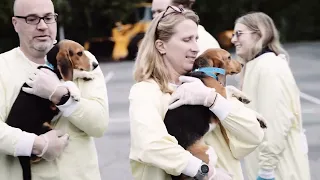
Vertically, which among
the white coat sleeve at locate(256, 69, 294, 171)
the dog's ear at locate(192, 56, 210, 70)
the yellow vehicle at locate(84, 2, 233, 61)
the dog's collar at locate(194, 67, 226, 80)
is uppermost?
the dog's ear at locate(192, 56, 210, 70)

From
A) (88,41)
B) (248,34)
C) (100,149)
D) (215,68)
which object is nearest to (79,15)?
(88,41)

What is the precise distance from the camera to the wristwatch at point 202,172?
2938 mm

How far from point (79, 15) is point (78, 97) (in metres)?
25.8

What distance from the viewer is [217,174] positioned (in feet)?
9.83

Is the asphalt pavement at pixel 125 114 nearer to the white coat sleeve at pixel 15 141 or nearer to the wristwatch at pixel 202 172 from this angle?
the white coat sleeve at pixel 15 141

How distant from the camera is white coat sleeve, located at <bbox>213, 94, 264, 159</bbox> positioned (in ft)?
10.0

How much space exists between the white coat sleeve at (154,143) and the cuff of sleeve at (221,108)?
0.26 metres

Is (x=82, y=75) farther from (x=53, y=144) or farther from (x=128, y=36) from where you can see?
(x=128, y=36)

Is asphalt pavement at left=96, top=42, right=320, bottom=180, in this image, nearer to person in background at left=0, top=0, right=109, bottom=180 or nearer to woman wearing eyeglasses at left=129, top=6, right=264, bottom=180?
person in background at left=0, top=0, right=109, bottom=180

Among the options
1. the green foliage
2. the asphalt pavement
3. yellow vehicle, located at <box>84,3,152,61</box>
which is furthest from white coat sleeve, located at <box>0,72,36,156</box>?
the green foliage

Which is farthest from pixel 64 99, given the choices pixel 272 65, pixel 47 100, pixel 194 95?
pixel 272 65

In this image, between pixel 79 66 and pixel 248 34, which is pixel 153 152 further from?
pixel 248 34

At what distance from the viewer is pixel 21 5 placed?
3367mm

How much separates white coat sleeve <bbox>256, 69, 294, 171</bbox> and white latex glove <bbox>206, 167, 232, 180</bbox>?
1798 mm
